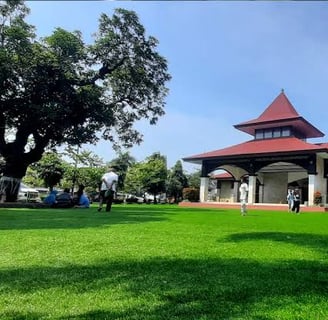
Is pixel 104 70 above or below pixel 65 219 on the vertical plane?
above

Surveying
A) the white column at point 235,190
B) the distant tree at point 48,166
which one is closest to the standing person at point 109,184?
the white column at point 235,190

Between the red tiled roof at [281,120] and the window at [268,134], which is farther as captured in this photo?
the window at [268,134]

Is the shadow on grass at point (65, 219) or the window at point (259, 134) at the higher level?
the window at point (259, 134)

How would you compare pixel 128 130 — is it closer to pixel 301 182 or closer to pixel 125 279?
pixel 301 182

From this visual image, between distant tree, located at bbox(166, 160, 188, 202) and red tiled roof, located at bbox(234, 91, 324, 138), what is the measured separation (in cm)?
2164

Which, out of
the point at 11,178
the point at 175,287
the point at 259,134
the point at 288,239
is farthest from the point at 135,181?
the point at 175,287

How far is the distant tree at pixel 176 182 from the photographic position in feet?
196

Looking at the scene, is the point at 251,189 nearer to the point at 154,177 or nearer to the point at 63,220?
the point at 154,177

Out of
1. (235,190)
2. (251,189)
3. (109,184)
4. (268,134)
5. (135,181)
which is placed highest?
(268,134)

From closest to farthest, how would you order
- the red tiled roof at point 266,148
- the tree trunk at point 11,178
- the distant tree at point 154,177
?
the tree trunk at point 11,178
the red tiled roof at point 266,148
the distant tree at point 154,177

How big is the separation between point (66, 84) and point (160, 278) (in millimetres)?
20048

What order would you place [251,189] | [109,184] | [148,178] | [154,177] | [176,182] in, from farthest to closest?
[176,182] → [154,177] → [148,178] → [251,189] → [109,184]

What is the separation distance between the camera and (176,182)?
59.7 meters

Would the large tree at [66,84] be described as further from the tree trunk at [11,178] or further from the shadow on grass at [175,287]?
the shadow on grass at [175,287]
